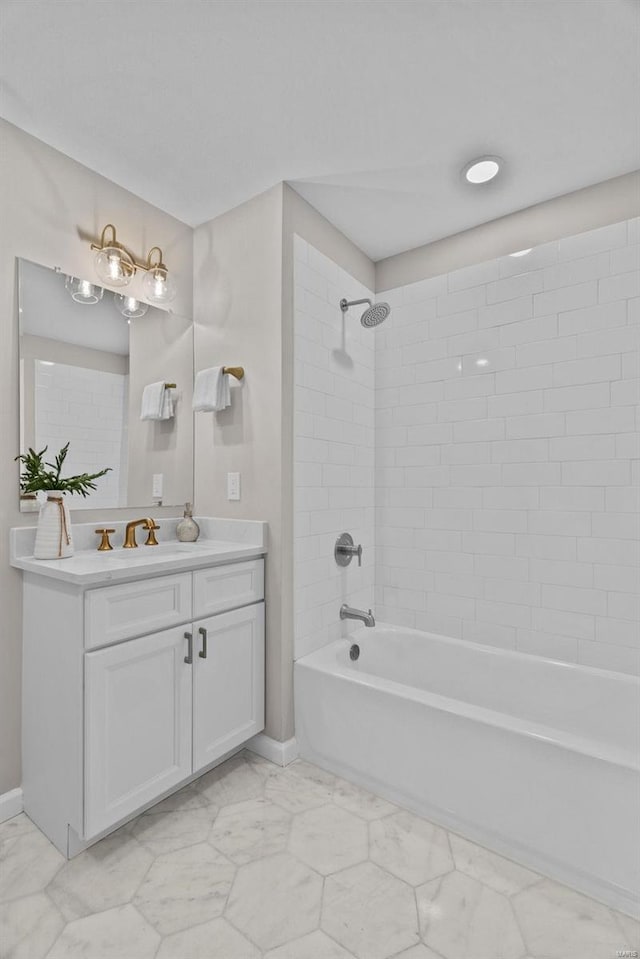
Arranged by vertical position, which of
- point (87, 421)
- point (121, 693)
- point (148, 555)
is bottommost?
point (121, 693)

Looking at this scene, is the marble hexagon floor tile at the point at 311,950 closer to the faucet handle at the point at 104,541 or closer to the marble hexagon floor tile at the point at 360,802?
the marble hexagon floor tile at the point at 360,802

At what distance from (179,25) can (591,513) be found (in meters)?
2.32

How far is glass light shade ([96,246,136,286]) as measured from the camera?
2057 millimetres

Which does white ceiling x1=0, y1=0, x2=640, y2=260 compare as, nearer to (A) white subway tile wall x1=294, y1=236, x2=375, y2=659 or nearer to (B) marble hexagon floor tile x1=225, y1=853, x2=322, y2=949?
(A) white subway tile wall x1=294, y1=236, x2=375, y2=659

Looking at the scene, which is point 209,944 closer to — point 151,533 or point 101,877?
point 101,877

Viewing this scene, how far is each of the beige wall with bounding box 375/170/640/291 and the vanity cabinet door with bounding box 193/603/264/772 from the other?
2.00 metres

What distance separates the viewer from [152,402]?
2291mm

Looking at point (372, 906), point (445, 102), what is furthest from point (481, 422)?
point (372, 906)

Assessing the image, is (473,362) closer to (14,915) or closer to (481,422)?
(481,422)

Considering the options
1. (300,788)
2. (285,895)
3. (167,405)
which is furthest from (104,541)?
(285,895)

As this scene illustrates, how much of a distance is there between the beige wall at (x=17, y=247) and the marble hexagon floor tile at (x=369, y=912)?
121 cm

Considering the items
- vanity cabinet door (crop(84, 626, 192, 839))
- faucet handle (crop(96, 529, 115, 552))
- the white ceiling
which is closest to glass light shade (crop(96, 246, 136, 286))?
the white ceiling

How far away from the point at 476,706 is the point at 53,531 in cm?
164

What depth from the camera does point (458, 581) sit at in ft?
8.17
